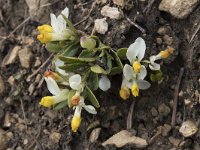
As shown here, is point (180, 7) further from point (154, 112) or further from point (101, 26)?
point (154, 112)

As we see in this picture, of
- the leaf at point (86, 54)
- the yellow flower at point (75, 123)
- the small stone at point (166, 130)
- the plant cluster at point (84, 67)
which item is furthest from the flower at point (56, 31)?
the small stone at point (166, 130)

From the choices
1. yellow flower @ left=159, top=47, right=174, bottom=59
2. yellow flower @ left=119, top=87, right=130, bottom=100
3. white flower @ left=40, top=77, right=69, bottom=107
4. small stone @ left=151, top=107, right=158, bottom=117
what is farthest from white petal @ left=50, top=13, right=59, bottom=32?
small stone @ left=151, top=107, right=158, bottom=117

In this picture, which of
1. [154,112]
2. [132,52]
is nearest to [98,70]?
[132,52]

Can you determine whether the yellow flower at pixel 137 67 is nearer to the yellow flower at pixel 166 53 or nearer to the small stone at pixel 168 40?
the yellow flower at pixel 166 53

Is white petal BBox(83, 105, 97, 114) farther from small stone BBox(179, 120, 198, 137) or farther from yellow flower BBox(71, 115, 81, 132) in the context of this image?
small stone BBox(179, 120, 198, 137)

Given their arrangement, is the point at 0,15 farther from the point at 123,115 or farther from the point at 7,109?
the point at 123,115

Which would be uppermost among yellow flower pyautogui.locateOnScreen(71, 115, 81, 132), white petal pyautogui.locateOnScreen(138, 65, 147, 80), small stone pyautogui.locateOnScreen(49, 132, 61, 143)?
white petal pyautogui.locateOnScreen(138, 65, 147, 80)
